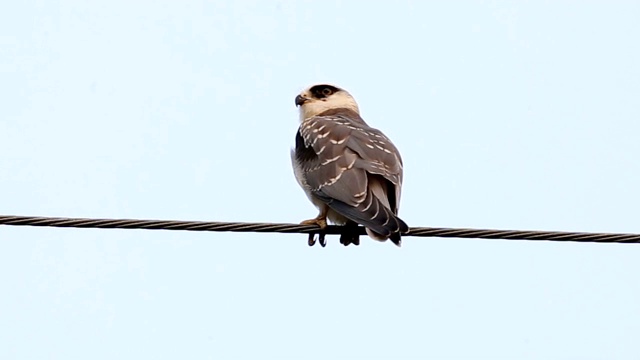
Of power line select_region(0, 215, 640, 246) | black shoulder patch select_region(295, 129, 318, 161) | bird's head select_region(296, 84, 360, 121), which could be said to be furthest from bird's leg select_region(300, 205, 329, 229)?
bird's head select_region(296, 84, 360, 121)

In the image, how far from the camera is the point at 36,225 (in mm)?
5453

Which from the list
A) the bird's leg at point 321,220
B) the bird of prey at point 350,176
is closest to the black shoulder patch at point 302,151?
the bird of prey at point 350,176

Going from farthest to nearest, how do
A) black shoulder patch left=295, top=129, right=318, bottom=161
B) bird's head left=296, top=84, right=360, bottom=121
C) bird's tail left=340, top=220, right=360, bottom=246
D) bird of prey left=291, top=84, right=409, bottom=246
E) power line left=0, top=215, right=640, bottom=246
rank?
bird's head left=296, top=84, right=360, bottom=121
black shoulder patch left=295, top=129, right=318, bottom=161
bird's tail left=340, top=220, right=360, bottom=246
bird of prey left=291, top=84, right=409, bottom=246
power line left=0, top=215, right=640, bottom=246

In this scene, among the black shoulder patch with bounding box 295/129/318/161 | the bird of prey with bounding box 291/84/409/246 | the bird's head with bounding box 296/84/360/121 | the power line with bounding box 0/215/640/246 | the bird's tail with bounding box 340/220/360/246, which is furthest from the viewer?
the bird's head with bounding box 296/84/360/121

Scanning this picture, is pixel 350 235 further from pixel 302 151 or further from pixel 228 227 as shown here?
pixel 228 227

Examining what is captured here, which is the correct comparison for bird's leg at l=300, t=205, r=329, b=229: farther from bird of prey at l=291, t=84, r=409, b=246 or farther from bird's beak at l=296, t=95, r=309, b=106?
bird's beak at l=296, t=95, r=309, b=106

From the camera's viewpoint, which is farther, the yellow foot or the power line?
the yellow foot

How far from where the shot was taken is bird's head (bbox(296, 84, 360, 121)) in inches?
356

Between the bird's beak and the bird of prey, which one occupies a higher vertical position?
the bird's beak

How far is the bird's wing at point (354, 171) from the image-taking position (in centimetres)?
631

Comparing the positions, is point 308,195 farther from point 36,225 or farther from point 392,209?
point 36,225

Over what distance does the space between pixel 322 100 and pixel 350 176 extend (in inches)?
98.8

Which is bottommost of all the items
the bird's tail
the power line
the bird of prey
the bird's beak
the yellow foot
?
the power line

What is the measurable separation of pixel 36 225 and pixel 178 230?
25.6 inches
